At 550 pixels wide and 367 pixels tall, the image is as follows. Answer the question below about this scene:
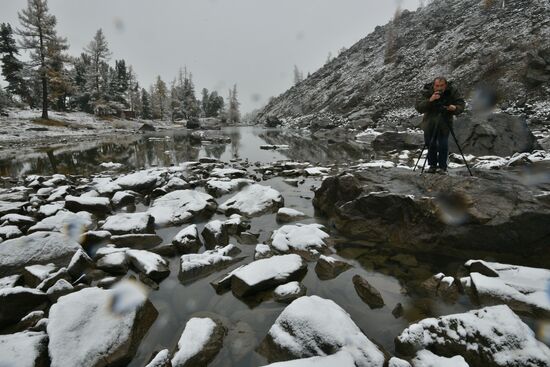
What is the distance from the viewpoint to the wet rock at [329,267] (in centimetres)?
435

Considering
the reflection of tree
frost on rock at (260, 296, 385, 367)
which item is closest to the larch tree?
the reflection of tree

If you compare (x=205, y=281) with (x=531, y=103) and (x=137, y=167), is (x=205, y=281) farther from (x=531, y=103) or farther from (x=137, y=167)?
(x=531, y=103)

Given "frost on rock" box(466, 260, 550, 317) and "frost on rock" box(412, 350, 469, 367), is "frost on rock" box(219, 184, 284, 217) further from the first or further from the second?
"frost on rock" box(412, 350, 469, 367)

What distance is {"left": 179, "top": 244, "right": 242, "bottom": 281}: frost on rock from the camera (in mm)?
4350

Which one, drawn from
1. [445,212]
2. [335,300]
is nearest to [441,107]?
[445,212]

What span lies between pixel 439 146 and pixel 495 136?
933cm

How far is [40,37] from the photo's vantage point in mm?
32781

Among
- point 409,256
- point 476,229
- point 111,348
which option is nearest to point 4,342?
point 111,348

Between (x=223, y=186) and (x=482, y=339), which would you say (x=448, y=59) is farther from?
(x=482, y=339)

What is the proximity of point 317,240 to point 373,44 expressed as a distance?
82.7 m

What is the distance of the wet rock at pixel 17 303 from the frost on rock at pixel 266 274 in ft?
7.98

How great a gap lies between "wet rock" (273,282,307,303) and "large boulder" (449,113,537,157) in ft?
44.1

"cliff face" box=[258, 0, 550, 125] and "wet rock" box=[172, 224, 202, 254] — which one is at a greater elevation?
"cliff face" box=[258, 0, 550, 125]

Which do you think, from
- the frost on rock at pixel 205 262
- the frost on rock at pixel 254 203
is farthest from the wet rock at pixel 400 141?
the frost on rock at pixel 205 262
